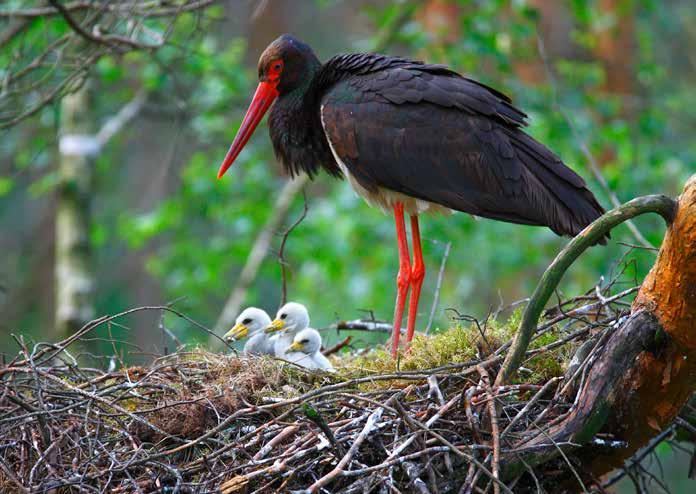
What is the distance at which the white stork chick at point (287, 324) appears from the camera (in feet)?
16.9

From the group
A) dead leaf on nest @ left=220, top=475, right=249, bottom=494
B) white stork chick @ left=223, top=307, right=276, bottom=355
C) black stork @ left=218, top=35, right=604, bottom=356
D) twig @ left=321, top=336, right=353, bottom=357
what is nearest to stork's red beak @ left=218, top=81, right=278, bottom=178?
black stork @ left=218, top=35, right=604, bottom=356

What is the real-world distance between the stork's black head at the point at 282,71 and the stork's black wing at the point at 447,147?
0.51 meters

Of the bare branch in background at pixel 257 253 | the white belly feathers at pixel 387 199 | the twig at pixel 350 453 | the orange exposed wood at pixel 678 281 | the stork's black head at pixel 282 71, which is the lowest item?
the bare branch in background at pixel 257 253

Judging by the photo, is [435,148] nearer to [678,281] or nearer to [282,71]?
[282,71]

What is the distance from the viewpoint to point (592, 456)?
3.61m

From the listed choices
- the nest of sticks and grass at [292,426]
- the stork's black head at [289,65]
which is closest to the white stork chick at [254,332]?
the nest of sticks and grass at [292,426]

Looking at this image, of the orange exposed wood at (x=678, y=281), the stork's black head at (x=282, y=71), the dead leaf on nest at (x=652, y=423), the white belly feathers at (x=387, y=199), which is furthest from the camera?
the stork's black head at (x=282, y=71)

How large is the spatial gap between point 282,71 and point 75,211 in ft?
8.82

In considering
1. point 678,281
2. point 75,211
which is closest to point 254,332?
point 678,281

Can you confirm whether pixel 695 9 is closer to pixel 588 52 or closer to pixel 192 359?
pixel 588 52

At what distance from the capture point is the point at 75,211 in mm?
7668

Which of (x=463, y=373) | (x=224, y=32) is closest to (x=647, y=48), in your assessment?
(x=224, y=32)

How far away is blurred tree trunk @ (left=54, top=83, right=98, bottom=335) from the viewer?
7.32m

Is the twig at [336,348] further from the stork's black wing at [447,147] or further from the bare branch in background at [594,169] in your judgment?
the bare branch in background at [594,169]
